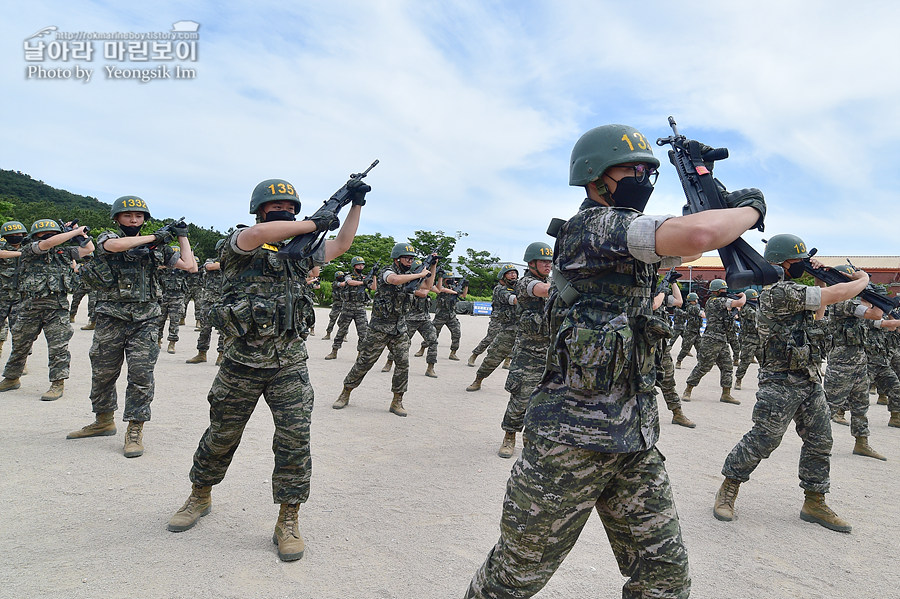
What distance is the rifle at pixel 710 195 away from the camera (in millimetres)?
2195

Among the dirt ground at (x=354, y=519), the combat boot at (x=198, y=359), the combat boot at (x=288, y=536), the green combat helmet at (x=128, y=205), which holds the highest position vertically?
the green combat helmet at (x=128, y=205)

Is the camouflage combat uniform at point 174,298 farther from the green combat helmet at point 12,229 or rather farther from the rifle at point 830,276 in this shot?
the rifle at point 830,276

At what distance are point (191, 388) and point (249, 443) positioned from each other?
3.26m

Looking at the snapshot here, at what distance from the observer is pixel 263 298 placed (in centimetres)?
365

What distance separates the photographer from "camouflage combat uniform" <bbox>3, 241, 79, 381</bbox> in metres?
7.31

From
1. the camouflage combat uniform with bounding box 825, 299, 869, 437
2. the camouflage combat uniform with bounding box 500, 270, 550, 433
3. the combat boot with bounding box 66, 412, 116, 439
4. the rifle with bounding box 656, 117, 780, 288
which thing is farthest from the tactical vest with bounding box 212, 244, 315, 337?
the camouflage combat uniform with bounding box 825, 299, 869, 437

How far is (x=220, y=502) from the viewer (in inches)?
168

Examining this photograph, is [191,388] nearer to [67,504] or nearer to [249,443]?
[249,443]

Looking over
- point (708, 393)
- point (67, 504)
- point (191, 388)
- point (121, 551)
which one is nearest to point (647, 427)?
point (121, 551)

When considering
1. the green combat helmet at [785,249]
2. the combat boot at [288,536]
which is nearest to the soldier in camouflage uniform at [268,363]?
the combat boot at [288,536]

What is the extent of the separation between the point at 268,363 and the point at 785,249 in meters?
4.62

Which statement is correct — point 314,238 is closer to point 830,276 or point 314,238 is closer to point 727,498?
point 727,498

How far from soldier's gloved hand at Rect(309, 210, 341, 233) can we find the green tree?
4493 centimetres

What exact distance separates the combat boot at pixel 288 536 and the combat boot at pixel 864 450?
726 cm
